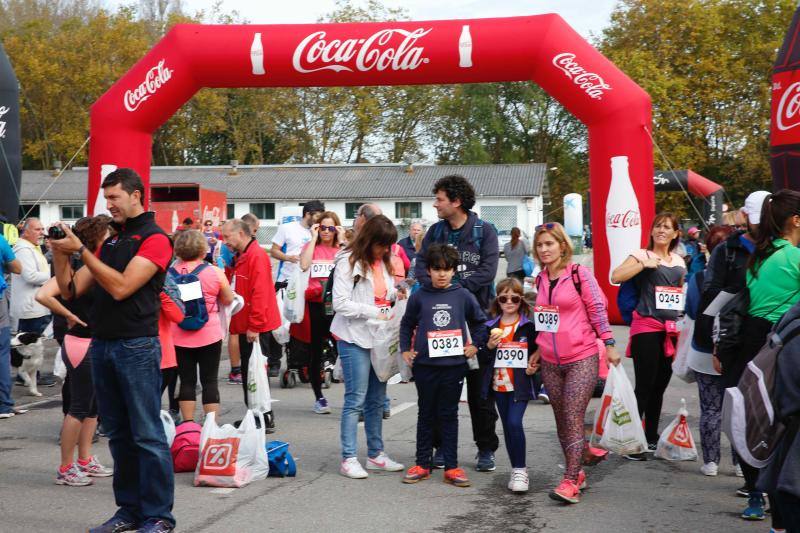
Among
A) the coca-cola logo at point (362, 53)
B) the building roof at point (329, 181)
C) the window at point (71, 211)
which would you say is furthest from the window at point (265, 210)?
the coca-cola logo at point (362, 53)

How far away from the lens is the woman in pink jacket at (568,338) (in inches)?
240

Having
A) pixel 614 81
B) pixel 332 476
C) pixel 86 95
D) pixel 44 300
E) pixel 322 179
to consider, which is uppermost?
pixel 86 95

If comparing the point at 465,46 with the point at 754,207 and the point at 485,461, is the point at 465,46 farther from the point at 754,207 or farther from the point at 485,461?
the point at 754,207

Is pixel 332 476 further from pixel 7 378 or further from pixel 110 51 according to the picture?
pixel 110 51

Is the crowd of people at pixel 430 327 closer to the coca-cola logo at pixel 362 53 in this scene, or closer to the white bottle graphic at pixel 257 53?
the coca-cola logo at pixel 362 53

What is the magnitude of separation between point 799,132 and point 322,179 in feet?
151

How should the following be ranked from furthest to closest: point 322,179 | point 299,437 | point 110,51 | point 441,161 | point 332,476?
point 441,161 < point 322,179 < point 110,51 < point 299,437 < point 332,476

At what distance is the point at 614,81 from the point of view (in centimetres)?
1433

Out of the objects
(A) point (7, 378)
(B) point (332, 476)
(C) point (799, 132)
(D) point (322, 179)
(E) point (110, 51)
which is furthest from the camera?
(D) point (322, 179)

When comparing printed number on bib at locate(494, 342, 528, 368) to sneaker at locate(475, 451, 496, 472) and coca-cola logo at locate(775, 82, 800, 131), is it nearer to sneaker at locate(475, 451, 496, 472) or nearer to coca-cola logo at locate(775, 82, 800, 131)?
sneaker at locate(475, 451, 496, 472)

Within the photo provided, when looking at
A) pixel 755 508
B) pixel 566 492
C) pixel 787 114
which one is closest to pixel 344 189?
pixel 787 114

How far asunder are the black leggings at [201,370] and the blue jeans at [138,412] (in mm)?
2342

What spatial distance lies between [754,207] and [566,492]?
2049mm

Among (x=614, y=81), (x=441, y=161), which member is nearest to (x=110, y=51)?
(x=441, y=161)
